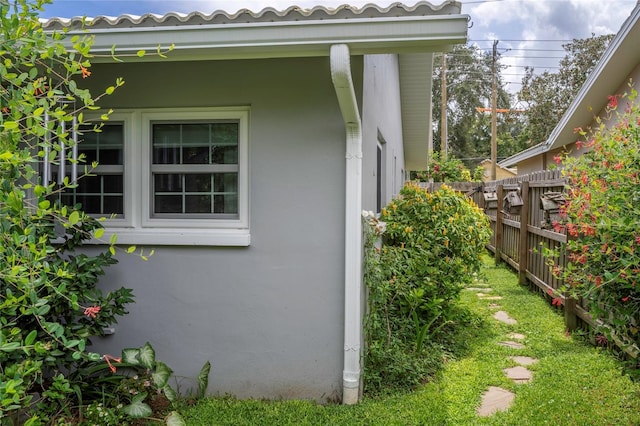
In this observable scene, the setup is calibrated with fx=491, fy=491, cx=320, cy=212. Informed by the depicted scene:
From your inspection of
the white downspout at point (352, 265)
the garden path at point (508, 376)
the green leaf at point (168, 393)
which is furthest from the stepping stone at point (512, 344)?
the green leaf at point (168, 393)

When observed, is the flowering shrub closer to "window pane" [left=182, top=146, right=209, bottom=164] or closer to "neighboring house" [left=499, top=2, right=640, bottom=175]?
"window pane" [left=182, top=146, right=209, bottom=164]

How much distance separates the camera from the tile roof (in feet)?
9.91

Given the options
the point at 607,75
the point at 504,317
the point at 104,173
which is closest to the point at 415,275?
the point at 504,317

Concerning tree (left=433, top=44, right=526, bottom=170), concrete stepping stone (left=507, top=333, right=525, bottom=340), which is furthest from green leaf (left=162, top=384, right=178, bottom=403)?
tree (left=433, top=44, right=526, bottom=170)

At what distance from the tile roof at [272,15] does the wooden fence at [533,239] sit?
2829mm

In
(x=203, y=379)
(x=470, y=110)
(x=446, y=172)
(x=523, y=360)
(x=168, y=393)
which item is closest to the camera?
(x=168, y=393)

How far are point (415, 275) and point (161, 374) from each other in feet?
8.94

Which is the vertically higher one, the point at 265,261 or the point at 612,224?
the point at 612,224

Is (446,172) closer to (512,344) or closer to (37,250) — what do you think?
(512,344)

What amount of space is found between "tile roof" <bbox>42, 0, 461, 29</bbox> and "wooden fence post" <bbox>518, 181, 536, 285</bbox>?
5.84 metres

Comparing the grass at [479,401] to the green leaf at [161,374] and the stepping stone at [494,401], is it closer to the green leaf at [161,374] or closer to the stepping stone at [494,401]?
the stepping stone at [494,401]

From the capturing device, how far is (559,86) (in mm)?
28594

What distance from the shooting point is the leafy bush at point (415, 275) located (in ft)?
13.8

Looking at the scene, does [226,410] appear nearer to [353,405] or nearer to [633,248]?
[353,405]
